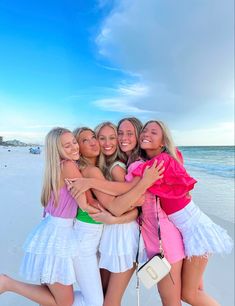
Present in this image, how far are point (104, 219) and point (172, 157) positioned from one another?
77 centimetres

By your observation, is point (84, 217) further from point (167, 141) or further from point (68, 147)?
point (167, 141)

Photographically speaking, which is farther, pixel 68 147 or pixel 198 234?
pixel 68 147

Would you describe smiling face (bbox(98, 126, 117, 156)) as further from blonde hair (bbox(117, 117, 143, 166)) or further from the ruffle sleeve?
the ruffle sleeve

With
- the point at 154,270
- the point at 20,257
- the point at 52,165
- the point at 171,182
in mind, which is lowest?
the point at 20,257

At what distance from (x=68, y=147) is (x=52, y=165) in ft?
0.69

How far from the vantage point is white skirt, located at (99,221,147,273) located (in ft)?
8.21

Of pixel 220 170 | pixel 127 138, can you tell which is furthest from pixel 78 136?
pixel 220 170

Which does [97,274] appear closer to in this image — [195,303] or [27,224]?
[195,303]

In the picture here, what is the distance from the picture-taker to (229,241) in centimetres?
256

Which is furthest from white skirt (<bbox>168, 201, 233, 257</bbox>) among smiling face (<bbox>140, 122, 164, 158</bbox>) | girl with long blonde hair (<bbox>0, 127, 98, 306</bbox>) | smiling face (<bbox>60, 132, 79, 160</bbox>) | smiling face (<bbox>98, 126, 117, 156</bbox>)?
smiling face (<bbox>60, 132, 79, 160</bbox>)

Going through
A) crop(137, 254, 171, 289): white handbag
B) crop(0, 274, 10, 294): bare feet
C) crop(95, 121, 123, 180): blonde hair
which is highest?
crop(95, 121, 123, 180): blonde hair

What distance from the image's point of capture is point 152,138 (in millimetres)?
2721

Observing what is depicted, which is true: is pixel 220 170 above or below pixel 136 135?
below

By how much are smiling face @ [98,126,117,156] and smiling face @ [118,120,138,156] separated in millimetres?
60
